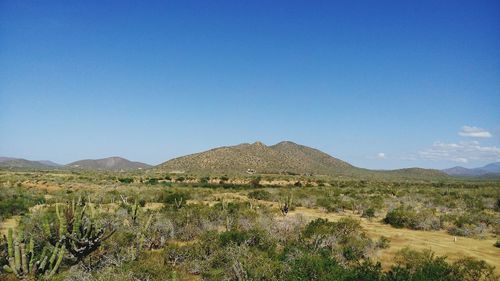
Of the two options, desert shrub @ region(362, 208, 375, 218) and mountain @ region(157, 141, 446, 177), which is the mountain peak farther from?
desert shrub @ region(362, 208, 375, 218)

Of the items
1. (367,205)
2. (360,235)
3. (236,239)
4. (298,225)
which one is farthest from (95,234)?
(367,205)

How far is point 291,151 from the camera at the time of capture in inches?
5522

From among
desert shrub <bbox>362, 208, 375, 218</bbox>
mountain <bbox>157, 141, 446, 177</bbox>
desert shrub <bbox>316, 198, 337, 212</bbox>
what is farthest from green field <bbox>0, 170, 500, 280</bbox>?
mountain <bbox>157, 141, 446, 177</bbox>

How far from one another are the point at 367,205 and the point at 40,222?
836 inches

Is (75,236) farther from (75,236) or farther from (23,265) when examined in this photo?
(23,265)

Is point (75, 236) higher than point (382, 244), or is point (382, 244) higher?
point (75, 236)

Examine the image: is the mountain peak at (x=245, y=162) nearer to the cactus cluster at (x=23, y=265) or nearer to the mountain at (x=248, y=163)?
the mountain at (x=248, y=163)

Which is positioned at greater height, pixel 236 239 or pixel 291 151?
pixel 291 151

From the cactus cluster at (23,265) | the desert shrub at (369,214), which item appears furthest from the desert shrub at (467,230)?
the cactus cluster at (23,265)

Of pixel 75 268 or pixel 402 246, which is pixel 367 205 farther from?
pixel 75 268

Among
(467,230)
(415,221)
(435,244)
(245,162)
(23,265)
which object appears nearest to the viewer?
(23,265)

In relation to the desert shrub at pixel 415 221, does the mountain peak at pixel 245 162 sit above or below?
above

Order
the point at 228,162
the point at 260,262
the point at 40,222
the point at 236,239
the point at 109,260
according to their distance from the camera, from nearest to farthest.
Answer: the point at 260,262 → the point at 109,260 → the point at 236,239 → the point at 40,222 → the point at 228,162

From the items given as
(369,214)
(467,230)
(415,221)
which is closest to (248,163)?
(369,214)
